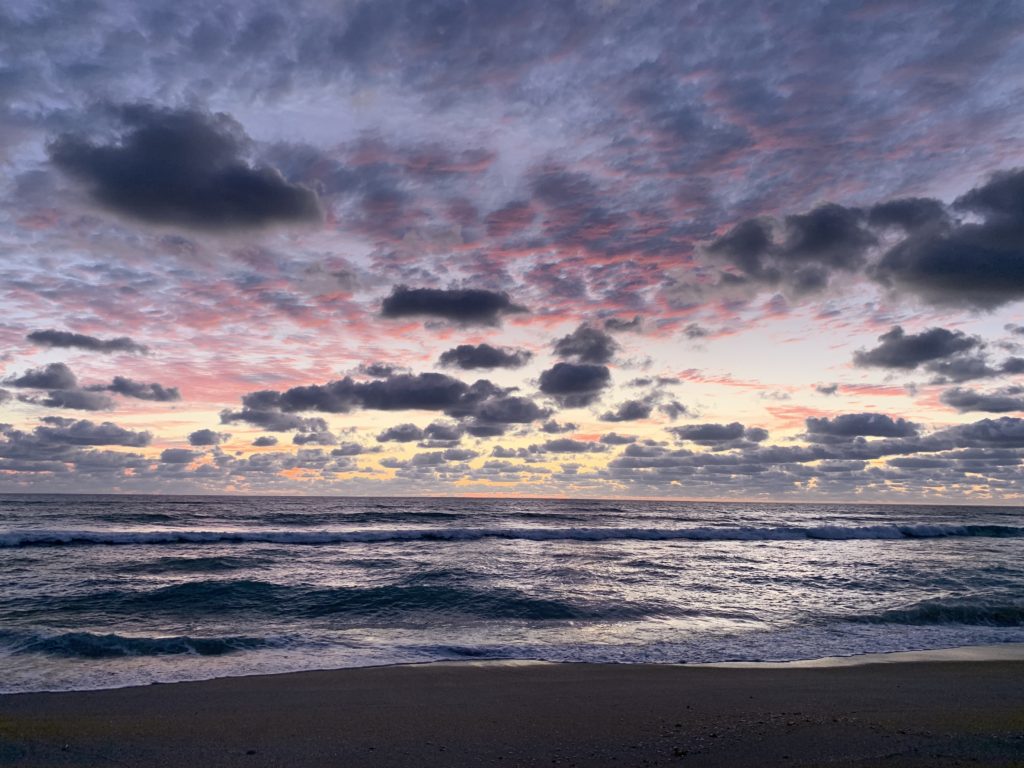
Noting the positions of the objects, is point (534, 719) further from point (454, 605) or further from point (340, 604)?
point (340, 604)

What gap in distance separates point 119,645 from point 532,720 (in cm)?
878

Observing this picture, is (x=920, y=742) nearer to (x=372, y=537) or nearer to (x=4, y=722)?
(x=4, y=722)

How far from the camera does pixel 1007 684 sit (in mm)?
9688

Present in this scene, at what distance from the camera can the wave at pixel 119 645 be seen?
11.3 metres

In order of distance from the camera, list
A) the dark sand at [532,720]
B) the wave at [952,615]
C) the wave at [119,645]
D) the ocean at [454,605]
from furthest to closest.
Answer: the wave at [952,615]
the ocean at [454,605]
the wave at [119,645]
the dark sand at [532,720]

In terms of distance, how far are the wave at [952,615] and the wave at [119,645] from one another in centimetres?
1477

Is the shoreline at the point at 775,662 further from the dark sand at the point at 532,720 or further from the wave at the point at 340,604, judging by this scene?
the wave at the point at 340,604

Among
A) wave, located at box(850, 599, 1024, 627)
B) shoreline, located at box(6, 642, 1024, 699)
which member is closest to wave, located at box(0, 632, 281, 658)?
shoreline, located at box(6, 642, 1024, 699)

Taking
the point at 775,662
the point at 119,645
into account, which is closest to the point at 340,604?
the point at 119,645

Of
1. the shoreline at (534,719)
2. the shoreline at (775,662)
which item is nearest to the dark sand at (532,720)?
the shoreline at (534,719)

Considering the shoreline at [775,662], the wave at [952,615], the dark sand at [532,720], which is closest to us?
the dark sand at [532,720]

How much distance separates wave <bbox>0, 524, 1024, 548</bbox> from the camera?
34344 millimetres

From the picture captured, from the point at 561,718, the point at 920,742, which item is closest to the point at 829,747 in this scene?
the point at 920,742

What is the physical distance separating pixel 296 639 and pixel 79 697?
14.8 ft
